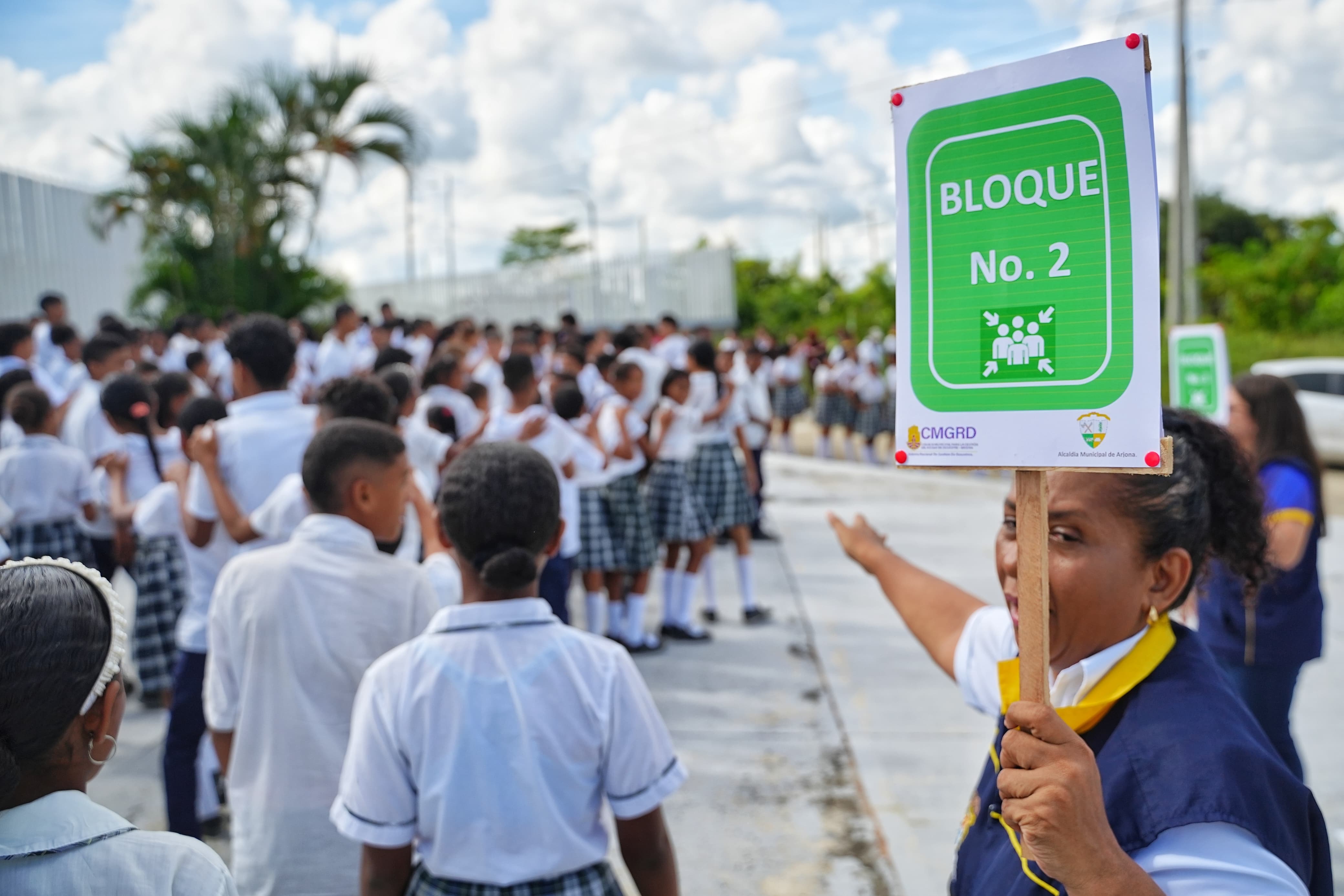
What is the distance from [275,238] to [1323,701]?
49.2 feet

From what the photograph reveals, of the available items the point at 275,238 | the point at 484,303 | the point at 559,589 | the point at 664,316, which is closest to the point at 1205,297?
the point at 484,303

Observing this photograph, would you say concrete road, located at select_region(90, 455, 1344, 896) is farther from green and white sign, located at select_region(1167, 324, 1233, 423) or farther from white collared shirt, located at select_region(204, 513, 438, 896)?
green and white sign, located at select_region(1167, 324, 1233, 423)

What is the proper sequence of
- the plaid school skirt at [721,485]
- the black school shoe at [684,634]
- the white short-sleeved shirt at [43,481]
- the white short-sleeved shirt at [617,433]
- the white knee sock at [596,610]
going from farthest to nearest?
the plaid school skirt at [721,485], the black school shoe at [684,634], the white knee sock at [596,610], the white short-sleeved shirt at [617,433], the white short-sleeved shirt at [43,481]

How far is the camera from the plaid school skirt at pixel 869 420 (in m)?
14.8

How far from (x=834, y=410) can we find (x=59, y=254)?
12.0 m

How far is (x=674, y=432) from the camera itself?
643 cm

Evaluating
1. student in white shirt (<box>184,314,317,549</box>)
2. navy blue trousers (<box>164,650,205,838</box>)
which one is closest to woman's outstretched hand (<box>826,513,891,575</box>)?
student in white shirt (<box>184,314,317,549</box>)

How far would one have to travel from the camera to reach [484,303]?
65.1 ft

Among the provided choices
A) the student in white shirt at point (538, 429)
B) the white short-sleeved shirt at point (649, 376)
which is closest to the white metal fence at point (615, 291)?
the white short-sleeved shirt at point (649, 376)

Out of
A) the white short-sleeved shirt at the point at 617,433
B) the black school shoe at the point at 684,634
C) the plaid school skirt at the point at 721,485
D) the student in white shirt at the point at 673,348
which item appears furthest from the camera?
the student in white shirt at the point at 673,348

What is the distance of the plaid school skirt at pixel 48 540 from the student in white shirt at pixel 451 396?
177 centimetres

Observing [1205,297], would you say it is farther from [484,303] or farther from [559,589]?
[559,589]

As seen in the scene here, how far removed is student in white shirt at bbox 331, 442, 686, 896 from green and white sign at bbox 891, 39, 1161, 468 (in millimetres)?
812

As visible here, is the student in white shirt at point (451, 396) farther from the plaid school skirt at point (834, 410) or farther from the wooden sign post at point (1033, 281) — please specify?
the plaid school skirt at point (834, 410)
